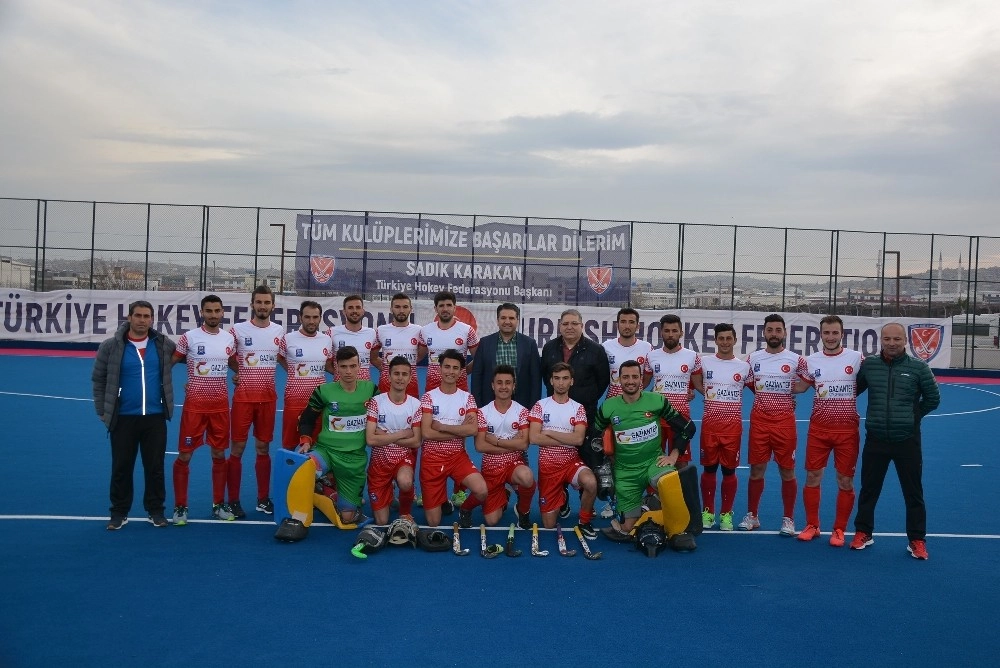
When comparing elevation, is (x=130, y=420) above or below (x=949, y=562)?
above

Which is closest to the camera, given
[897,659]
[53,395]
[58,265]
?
[897,659]

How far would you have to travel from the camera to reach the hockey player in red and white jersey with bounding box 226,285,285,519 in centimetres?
752

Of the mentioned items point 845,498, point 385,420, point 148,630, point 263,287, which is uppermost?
point 263,287

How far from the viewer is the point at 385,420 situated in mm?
7223

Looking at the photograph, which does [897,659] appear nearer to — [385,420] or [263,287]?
[385,420]

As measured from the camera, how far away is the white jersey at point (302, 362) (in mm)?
7816

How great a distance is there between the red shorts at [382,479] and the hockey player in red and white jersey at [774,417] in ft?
9.73

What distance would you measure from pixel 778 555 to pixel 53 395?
12523 mm

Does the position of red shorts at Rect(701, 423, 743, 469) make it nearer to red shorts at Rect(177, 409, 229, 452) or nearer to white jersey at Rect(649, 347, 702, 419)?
white jersey at Rect(649, 347, 702, 419)

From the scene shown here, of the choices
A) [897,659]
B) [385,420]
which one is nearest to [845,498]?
[897,659]

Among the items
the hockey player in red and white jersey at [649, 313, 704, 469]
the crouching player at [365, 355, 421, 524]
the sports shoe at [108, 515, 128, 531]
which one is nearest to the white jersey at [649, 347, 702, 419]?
the hockey player in red and white jersey at [649, 313, 704, 469]

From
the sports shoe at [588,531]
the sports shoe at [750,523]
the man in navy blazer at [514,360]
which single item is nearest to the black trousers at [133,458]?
the man in navy blazer at [514,360]

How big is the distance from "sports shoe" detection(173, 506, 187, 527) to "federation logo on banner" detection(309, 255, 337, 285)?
54.7 feet

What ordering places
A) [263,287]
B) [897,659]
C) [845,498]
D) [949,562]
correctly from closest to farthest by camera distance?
[897,659] < [949,562] < [845,498] < [263,287]
